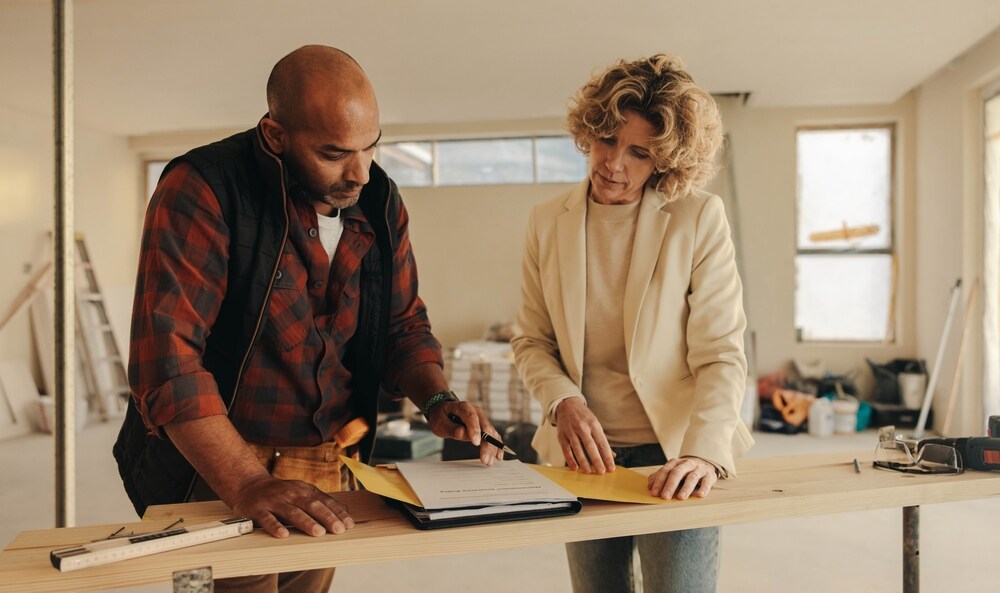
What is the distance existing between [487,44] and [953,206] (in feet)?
12.9

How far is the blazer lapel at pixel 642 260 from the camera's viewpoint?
151cm

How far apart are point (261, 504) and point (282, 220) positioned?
47cm

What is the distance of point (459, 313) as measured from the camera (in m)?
7.86

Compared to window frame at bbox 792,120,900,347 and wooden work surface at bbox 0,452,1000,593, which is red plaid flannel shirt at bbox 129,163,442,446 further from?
window frame at bbox 792,120,900,347

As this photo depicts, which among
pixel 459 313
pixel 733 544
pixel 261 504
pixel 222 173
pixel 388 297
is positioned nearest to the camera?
pixel 261 504

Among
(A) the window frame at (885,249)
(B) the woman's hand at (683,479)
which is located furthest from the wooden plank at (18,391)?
(A) the window frame at (885,249)

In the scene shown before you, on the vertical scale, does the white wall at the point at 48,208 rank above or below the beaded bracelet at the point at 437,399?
above

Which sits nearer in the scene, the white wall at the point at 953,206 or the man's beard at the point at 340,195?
the man's beard at the point at 340,195

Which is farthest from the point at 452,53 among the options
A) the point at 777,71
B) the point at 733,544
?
the point at 733,544

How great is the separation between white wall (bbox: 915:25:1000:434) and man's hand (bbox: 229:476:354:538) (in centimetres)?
584

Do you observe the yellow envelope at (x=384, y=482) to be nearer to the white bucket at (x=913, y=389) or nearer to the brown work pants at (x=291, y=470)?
the brown work pants at (x=291, y=470)

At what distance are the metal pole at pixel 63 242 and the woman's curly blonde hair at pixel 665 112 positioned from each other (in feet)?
7.53

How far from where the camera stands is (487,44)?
5258 mm

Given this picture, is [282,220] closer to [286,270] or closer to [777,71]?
[286,270]
